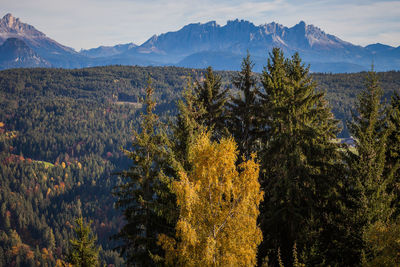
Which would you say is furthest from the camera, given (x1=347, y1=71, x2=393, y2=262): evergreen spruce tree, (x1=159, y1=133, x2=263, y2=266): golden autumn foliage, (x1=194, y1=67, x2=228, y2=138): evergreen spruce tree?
(x1=194, y1=67, x2=228, y2=138): evergreen spruce tree

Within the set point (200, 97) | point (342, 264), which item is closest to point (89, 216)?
point (200, 97)

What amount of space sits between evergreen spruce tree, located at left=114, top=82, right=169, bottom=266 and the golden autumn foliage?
6.78 metres

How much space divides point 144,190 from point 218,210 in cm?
897

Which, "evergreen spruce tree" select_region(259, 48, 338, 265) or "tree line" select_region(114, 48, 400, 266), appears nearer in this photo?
"tree line" select_region(114, 48, 400, 266)

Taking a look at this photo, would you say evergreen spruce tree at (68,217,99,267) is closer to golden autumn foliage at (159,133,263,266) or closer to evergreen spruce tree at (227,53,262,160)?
golden autumn foliage at (159,133,263,266)

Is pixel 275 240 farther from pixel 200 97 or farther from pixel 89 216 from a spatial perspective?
pixel 89 216

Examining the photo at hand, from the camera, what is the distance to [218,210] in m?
12.4

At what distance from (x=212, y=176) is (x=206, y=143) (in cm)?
169

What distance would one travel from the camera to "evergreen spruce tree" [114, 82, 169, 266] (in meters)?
19.1

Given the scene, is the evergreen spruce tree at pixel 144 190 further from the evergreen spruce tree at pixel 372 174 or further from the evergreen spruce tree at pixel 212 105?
the evergreen spruce tree at pixel 372 174

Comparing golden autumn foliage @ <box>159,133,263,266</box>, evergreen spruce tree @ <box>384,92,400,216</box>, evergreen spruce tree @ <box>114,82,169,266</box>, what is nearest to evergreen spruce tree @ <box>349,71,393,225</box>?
evergreen spruce tree @ <box>384,92,400,216</box>

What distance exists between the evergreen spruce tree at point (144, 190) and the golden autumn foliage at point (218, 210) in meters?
6.78

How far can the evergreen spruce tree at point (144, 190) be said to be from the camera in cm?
1911

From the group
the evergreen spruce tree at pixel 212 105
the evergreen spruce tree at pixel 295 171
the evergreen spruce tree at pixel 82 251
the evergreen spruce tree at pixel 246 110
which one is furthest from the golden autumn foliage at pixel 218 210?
the evergreen spruce tree at pixel 212 105
